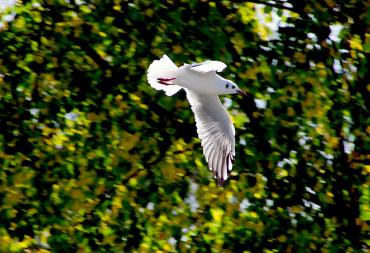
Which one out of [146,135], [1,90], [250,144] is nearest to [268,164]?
[250,144]

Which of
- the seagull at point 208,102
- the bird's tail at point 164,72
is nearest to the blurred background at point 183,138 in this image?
the seagull at point 208,102

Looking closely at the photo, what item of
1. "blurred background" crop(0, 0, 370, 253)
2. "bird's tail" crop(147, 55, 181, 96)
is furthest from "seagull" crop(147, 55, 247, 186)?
"blurred background" crop(0, 0, 370, 253)

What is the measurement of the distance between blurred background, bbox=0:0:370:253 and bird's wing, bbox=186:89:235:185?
95cm

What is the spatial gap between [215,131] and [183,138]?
1.44 meters

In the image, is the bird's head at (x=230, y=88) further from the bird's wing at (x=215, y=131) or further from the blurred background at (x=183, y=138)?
the blurred background at (x=183, y=138)

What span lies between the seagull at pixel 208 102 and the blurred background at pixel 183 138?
942 millimetres

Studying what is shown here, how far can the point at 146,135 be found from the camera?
578 inches

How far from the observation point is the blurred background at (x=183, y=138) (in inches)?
575

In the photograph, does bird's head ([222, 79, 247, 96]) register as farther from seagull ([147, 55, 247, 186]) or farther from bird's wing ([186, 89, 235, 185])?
bird's wing ([186, 89, 235, 185])

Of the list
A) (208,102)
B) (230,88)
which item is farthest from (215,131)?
(230,88)

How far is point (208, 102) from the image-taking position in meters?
13.3

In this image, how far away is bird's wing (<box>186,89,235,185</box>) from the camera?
13328 millimetres

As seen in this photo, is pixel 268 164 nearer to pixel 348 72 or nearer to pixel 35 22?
pixel 348 72

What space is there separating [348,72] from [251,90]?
1.07 metres
